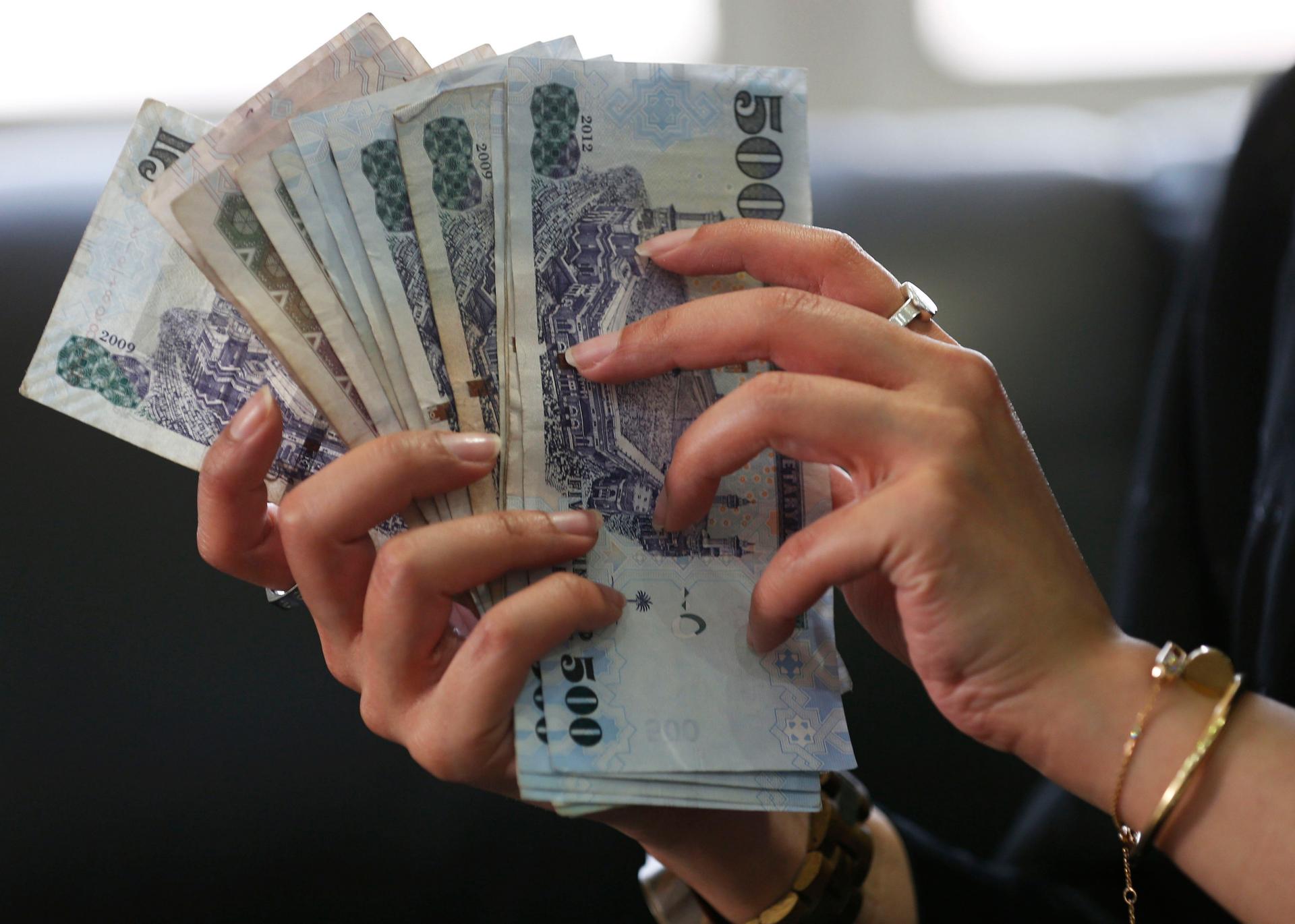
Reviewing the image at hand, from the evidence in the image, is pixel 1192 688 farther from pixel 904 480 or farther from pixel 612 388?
pixel 612 388

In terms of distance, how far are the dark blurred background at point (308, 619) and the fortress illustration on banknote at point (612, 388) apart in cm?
54

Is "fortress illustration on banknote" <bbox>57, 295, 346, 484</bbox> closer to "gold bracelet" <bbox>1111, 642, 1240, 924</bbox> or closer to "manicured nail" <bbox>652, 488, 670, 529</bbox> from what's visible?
"manicured nail" <bbox>652, 488, 670, 529</bbox>

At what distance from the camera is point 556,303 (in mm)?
655

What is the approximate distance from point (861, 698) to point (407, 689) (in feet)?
2.29

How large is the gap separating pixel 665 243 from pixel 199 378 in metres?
0.40

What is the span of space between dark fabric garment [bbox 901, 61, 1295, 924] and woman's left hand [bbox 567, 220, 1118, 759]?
2.01 feet

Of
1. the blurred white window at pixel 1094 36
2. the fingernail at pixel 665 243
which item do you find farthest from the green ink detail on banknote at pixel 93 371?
the blurred white window at pixel 1094 36

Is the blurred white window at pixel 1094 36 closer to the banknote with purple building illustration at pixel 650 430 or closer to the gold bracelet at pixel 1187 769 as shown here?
the banknote with purple building illustration at pixel 650 430

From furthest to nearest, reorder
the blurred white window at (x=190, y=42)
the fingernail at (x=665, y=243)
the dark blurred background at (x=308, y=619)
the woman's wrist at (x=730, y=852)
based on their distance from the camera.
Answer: the blurred white window at (x=190, y=42), the dark blurred background at (x=308, y=619), the woman's wrist at (x=730, y=852), the fingernail at (x=665, y=243)

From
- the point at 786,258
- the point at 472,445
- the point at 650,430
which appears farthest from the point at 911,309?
the point at 472,445

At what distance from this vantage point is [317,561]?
599 millimetres

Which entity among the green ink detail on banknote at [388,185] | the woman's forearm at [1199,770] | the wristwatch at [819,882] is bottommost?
the wristwatch at [819,882]

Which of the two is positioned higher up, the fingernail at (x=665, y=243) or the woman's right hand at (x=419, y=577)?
the fingernail at (x=665, y=243)

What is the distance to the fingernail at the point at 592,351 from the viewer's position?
1.98 feet
